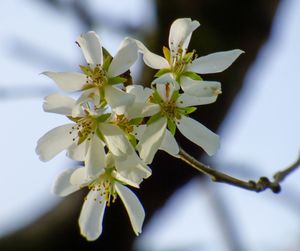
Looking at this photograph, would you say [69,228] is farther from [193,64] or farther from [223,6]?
[193,64]

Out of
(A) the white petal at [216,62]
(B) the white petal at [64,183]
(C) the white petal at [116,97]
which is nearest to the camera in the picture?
(C) the white petal at [116,97]

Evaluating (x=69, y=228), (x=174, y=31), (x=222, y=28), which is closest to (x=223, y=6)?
(x=222, y=28)

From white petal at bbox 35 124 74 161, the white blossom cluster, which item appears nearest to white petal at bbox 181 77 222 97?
the white blossom cluster

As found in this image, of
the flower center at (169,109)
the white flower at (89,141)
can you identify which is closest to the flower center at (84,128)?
the white flower at (89,141)

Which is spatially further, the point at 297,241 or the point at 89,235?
the point at 297,241

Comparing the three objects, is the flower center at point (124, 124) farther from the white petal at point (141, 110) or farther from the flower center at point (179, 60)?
the flower center at point (179, 60)
